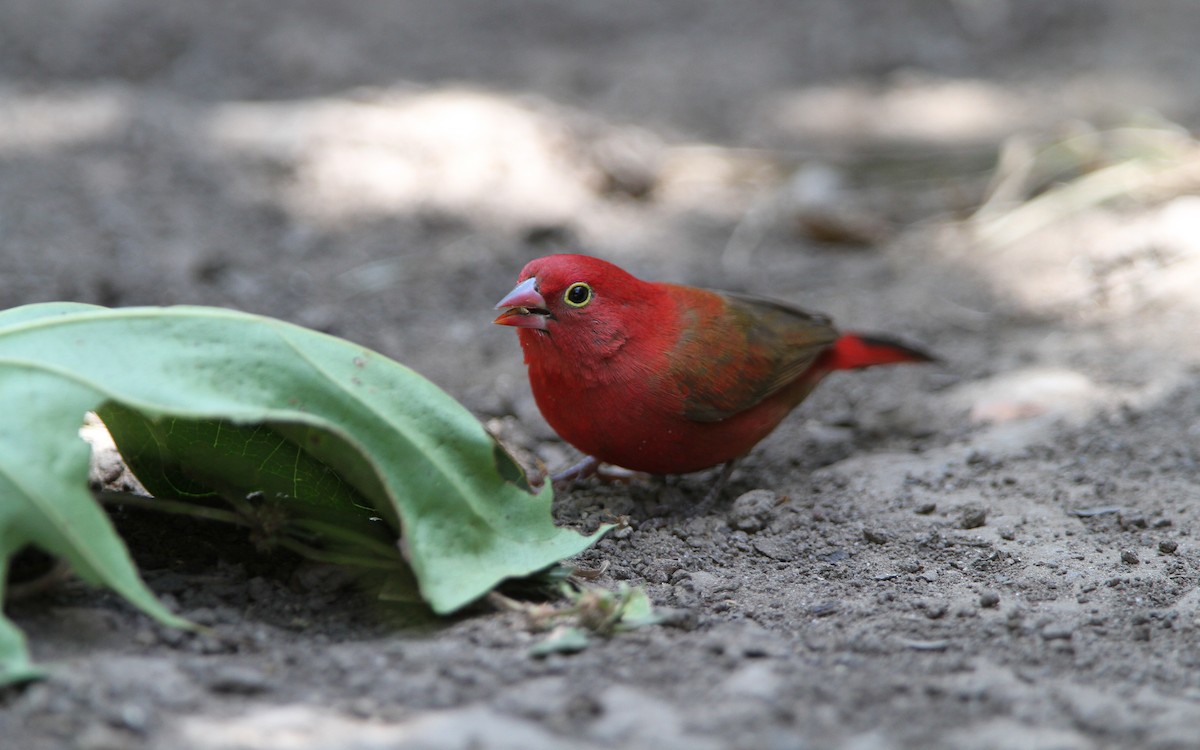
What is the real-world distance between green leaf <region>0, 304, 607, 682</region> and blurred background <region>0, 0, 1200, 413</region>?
1.59 meters

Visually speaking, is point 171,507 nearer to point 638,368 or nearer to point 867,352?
point 638,368

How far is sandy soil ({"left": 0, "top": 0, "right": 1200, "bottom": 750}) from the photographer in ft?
7.65

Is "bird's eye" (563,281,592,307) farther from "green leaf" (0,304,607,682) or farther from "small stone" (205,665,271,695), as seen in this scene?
"small stone" (205,665,271,695)

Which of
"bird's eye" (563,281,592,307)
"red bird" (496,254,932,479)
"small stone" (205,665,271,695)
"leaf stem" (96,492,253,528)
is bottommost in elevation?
"small stone" (205,665,271,695)

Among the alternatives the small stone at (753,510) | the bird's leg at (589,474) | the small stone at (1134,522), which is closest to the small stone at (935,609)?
the small stone at (753,510)

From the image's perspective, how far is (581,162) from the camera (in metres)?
6.42

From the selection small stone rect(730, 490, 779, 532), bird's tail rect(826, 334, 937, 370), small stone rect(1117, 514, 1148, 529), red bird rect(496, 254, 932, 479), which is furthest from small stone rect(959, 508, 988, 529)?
bird's tail rect(826, 334, 937, 370)

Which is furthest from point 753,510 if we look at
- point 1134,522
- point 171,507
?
point 171,507

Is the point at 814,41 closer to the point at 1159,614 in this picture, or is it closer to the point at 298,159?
the point at 298,159

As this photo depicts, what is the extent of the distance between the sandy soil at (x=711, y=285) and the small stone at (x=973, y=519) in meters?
0.06

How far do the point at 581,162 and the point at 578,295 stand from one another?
2.88 metres

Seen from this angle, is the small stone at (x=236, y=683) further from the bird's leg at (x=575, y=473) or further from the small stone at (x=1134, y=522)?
the small stone at (x=1134, y=522)

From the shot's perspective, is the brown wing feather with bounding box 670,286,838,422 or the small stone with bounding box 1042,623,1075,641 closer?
the small stone with bounding box 1042,623,1075,641

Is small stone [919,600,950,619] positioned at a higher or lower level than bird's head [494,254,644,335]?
lower
